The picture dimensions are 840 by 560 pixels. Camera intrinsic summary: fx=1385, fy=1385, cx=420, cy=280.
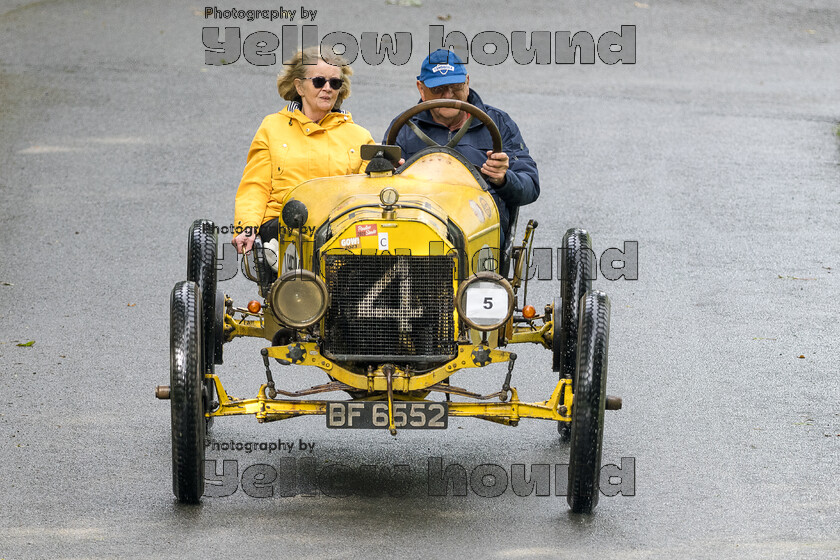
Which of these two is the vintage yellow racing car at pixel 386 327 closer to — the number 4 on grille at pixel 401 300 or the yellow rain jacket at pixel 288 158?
the number 4 on grille at pixel 401 300

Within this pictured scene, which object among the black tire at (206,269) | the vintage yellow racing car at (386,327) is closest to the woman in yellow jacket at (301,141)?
the black tire at (206,269)

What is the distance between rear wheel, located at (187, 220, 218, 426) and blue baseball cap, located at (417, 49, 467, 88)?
1.43 m

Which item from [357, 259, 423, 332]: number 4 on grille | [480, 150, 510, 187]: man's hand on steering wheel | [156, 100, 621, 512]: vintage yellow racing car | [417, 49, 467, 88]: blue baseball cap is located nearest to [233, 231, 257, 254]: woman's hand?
[156, 100, 621, 512]: vintage yellow racing car

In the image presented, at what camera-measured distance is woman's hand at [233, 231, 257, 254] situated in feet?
21.8

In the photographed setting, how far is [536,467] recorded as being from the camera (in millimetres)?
6730

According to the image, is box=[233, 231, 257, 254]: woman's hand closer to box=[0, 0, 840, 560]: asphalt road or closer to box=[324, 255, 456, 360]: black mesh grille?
box=[324, 255, 456, 360]: black mesh grille

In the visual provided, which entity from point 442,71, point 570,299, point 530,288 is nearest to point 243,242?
point 442,71

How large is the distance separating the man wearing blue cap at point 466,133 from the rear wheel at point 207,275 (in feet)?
3.93

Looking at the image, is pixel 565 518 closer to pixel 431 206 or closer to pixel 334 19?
pixel 431 206

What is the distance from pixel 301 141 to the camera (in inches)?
286

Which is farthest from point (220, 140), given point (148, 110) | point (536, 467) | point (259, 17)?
point (536, 467)

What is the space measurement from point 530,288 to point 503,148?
104 inches

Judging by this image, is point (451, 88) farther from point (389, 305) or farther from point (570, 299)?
point (389, 305)

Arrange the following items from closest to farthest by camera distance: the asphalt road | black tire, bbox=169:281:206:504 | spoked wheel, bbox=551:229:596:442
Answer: black tire, bbox=169:281:206:504, the asphalt road, spoked wheel, bbox=551:229:596:442
